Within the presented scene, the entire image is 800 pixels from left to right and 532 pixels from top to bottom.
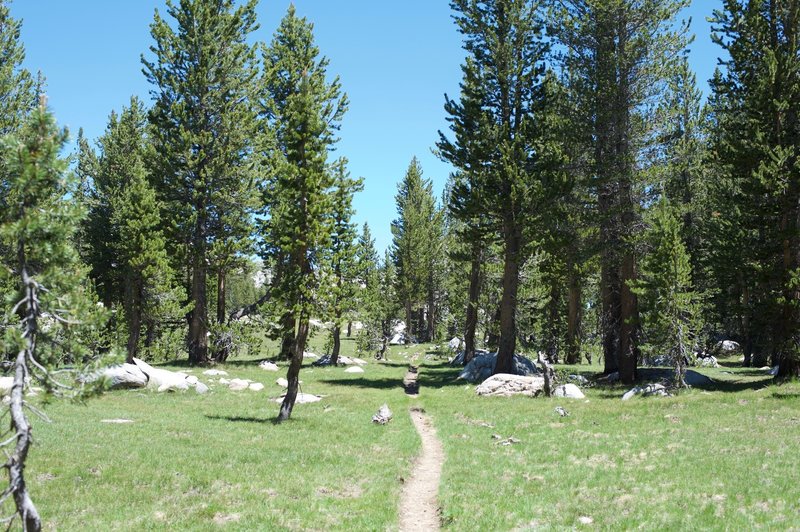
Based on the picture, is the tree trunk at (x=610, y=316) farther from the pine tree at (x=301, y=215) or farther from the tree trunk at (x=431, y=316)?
the tree trunk at (x=431, y=316)

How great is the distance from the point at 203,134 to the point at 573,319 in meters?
27.7

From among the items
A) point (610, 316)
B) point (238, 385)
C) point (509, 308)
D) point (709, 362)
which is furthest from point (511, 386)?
point (709, 362)

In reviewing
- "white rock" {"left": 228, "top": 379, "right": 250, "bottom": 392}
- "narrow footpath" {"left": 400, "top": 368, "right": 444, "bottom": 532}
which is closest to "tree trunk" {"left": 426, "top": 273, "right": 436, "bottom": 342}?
"white rock" {"left": 228, "top": 379, "right": 250, "bottom": 392}

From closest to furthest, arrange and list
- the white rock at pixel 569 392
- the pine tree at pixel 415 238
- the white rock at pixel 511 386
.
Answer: the white rock at pixel 569 392
the white rock at pixel 511 386
the pine tree at pixel 415 238

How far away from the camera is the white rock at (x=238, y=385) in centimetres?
2748

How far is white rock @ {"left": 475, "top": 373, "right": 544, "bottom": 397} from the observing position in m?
25.0

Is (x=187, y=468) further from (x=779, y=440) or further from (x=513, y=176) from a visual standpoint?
(x=513, y=176)

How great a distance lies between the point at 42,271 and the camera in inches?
307

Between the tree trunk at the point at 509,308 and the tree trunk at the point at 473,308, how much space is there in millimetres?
7438

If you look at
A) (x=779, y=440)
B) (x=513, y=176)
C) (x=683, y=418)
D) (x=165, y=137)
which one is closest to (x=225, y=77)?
(x=165, y=137)

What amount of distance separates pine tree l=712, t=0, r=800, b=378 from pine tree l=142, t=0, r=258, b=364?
2640 cm

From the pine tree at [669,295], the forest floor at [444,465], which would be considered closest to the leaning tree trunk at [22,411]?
the forest floor at [444,465]

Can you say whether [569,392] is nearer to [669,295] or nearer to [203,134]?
[669,295]

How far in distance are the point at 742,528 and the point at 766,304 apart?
16.5 metres
